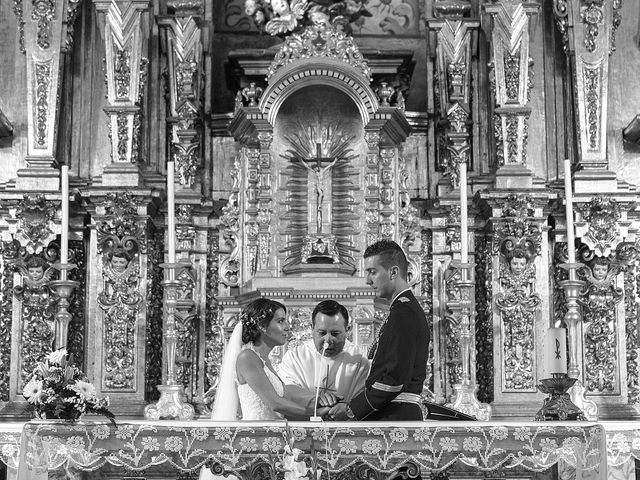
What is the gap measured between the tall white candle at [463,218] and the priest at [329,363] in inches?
64.3

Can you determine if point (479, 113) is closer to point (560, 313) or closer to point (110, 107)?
point (560, 313)

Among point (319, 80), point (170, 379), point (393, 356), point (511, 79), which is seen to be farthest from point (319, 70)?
point (393, 356)

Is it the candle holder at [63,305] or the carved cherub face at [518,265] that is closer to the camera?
the candle holder at [63,305]

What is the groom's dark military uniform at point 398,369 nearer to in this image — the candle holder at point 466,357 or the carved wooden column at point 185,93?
the candle holder at point 466,357

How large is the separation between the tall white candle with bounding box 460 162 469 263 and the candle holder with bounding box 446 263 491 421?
0.11 metres

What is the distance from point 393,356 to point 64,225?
3484 millimetres

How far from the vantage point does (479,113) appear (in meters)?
11.1

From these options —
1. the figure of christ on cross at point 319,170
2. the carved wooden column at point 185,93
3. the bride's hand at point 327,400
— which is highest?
the carved wooden column at point 185,93

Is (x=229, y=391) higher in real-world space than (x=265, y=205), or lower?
lower

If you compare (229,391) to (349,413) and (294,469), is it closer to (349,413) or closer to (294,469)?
(349,413)

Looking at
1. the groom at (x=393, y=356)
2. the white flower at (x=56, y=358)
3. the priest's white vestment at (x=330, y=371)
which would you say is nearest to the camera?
the white flower at (x=56, y=358)

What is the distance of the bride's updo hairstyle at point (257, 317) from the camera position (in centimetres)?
779

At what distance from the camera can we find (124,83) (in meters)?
10.6

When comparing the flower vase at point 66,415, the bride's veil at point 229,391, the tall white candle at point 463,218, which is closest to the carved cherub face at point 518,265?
the tall white candle at point 463,218
